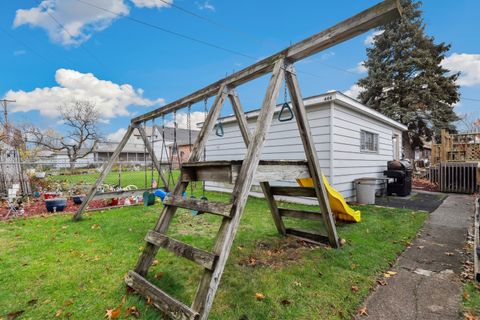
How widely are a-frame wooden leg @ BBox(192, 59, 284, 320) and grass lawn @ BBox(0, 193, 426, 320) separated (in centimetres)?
41

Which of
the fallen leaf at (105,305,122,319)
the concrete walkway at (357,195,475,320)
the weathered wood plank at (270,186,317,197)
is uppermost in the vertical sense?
the weathered wood plank at (270,186,317,197)

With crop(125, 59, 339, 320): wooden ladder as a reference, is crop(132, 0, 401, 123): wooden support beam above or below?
above

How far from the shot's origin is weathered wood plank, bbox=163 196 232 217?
1959mm

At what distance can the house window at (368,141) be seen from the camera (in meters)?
8.09

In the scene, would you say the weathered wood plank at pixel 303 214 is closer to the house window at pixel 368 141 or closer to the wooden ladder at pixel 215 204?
the wooden ladder at pixel 215 204

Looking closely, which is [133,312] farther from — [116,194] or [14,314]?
[116,194]

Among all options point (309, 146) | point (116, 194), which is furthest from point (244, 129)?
point (116, 194)

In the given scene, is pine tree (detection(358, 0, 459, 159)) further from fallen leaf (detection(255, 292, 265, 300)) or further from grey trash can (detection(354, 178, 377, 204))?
fallen leaf (detection(255, 292, 265, 300))

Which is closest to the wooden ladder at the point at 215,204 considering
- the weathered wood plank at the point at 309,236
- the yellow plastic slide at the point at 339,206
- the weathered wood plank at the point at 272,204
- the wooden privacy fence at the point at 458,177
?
the weathered wood plank at the point at 309,236

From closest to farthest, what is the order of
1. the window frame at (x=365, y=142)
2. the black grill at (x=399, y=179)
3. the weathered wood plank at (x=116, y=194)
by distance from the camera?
the weathered wood plank at (x=116, y=194) < the window frame at (x=365, y=142) < the black grill at (x=399, y=179)

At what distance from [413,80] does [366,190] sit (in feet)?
49.2

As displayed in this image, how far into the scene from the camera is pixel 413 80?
17.4 metres

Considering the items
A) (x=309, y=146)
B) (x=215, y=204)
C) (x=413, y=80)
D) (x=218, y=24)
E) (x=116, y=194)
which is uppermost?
(x=413, y=80)

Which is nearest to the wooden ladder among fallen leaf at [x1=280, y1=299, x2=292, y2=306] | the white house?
fallen leaf at [x1=280, y1=299, x2=292, y2=306]
